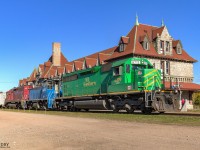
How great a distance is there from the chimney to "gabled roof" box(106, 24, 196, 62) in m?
40.5

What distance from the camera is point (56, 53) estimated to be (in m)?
89.1

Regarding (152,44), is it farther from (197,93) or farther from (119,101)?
(119,101)

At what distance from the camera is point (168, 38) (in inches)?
2062

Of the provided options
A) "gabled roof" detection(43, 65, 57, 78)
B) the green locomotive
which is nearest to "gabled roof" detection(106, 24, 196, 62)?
the green locomotive

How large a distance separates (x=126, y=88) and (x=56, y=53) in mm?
68665

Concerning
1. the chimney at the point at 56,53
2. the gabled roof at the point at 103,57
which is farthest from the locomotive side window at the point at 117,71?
the chimney at the point at 56,53

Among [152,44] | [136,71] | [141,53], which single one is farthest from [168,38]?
[136,71]

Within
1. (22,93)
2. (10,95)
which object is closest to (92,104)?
(22,93)

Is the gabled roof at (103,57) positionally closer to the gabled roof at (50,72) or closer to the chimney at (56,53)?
the gabled roof at (50,72)

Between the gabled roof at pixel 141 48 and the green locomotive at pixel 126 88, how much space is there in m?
19.6

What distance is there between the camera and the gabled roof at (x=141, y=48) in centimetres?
4731

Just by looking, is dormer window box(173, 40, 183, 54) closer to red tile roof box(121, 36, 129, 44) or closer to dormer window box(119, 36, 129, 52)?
red tile roof box(121, 36, 129, 44)

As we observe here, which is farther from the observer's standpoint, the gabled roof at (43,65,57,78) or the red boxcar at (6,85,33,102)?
the gabled roof at (43,65,57,78)

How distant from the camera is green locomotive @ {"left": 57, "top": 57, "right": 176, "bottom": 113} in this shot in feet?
68.0
